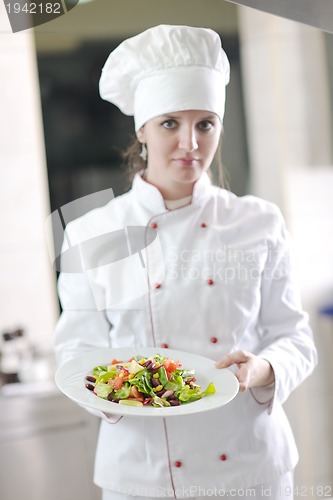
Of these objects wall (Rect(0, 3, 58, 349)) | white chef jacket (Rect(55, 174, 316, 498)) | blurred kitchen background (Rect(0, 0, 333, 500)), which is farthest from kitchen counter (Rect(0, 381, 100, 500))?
white chef jacket (Rect(55, 174, 316, 498))

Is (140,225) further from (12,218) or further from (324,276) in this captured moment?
(12,218)

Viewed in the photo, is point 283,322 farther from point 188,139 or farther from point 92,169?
point 92,169

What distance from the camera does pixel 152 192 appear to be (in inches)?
19.1

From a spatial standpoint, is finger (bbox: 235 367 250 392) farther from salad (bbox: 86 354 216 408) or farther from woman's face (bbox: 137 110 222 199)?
woman's face (bbox: 137 110 222 199)

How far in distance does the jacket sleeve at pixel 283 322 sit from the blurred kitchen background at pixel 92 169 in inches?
2.8

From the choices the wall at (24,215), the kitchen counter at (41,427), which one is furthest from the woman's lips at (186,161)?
the wall at (24,215)

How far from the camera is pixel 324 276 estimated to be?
833 mm

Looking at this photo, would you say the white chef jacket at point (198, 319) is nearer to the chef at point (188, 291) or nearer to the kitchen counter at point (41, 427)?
the chef at point (188, 291)

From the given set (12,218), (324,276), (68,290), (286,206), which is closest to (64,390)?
(68,290)

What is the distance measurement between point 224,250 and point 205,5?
0.19 meters

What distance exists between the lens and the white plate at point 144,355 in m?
0.41

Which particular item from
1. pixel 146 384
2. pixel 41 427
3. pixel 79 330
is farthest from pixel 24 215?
pixel 146 384

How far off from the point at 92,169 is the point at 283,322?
1.25 ft

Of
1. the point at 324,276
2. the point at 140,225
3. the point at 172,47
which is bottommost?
the point at 324,276
